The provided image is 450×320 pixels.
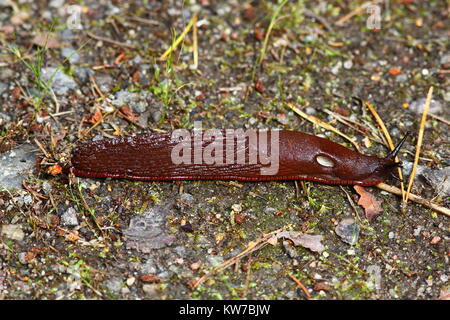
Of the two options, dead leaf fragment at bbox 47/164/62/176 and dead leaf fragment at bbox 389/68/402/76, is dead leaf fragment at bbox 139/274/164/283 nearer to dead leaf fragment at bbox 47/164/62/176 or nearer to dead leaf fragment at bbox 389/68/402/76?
dead leaf fragment at bbox 47/164/62/176

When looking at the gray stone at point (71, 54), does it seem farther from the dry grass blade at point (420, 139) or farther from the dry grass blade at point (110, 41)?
the dry grass blade at point (420, 139)

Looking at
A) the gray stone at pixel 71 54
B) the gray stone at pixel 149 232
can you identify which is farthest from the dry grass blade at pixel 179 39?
the gray stone at pixel 149 232

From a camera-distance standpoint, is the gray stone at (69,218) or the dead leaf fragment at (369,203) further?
the dead leaf fragment at (369,203)

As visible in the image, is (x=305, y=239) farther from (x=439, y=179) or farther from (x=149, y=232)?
(x=439, y=179)

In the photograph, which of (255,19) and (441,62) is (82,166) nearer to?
(255,19)

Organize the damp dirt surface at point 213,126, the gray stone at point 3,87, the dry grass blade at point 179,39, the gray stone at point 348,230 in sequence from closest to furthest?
the damp dirt surface at point 213,126 < the gray stone at point 348,230 < the gray stone at point 3,87 < the dry grass blade at point 179,39

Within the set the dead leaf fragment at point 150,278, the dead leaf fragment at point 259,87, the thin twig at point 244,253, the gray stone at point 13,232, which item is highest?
the dead leaf fragment at point 259,87

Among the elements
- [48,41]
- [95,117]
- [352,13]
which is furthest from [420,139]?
[48,41]
